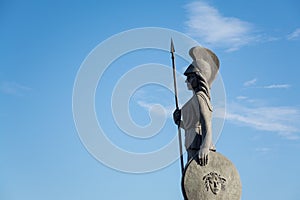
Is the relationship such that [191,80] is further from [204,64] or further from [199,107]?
[199,107]

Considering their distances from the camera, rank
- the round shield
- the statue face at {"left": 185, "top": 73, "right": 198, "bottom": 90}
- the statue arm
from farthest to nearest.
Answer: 1. the statue face at {"left": 185, "top": 73, "right": 198, "bottom": 90}
2. the statue arm
3. the round shield

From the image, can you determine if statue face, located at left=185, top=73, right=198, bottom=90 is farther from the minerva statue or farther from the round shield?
A: the round shield

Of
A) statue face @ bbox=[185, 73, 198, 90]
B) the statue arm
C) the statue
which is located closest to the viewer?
A: the statue arm

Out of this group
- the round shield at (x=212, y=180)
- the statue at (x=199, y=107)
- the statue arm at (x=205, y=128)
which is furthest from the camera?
the statue at (x=199, y=107)

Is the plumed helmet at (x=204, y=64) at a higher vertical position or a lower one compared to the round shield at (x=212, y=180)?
higher

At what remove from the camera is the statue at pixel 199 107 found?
12.8 m

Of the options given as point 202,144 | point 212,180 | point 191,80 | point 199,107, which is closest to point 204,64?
point 191,80

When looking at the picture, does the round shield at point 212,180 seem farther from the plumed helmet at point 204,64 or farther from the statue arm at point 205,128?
the plumed helmet at point 204,64

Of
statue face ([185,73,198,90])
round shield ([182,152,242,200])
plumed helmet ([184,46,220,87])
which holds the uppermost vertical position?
plumed helmet ([184,46,220,87])

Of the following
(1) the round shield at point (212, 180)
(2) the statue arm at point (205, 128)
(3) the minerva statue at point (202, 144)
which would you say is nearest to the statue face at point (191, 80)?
(3) the minerva statue at point (202, 144)

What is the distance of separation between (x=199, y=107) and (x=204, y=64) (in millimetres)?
935

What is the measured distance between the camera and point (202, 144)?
12695mm

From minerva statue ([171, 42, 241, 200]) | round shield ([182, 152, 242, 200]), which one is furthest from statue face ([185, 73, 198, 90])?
round shield ([182, 152, 242, 200])

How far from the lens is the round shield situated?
→ 1236 centimetres
